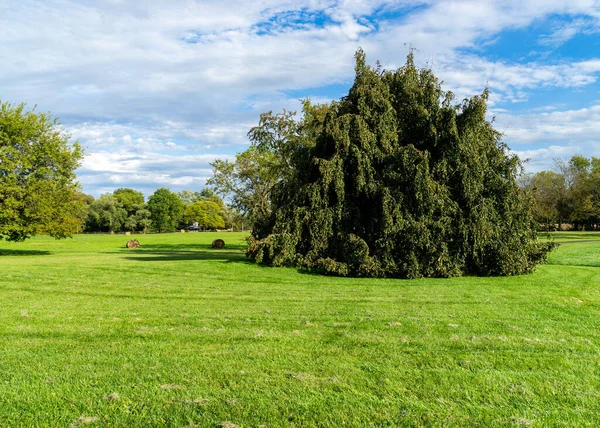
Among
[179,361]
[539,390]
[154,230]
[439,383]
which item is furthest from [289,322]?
[154,230]

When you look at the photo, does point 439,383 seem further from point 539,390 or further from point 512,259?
point 512,259

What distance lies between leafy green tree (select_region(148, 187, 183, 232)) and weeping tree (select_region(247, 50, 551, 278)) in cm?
8163

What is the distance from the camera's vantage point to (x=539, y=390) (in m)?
4.29

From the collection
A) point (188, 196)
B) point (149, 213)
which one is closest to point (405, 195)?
point (149, 213)

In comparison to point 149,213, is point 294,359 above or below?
below

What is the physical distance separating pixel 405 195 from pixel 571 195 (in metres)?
57.0

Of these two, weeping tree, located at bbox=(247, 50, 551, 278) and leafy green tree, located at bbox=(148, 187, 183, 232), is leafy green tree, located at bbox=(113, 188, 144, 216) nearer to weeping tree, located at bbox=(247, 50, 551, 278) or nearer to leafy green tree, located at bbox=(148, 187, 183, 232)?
leafy green tree, located at bbox=(148, 187, 183, 232)

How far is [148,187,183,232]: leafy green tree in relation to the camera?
314ft

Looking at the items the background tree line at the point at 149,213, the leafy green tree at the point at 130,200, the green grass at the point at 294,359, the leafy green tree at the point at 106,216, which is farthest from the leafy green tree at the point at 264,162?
the leafy green tree at the point at 130,200

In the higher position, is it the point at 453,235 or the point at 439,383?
the point at 453,235

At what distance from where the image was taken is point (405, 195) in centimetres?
1658

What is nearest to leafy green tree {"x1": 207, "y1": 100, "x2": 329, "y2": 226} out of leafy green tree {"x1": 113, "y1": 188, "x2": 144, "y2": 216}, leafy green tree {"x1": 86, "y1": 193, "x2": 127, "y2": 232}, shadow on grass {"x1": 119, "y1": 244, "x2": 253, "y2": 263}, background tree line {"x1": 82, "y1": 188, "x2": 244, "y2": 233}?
shadow on grass {"x1": 119, "y1": 244, "x2": 253, "y2": 263}

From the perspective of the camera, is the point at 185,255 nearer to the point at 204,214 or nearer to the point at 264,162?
the point at 264,162

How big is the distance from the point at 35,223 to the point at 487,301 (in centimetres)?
2429
